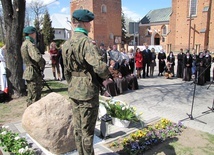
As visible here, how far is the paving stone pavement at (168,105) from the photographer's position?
486 cm

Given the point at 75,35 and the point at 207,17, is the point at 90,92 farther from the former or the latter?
the point at 207,17

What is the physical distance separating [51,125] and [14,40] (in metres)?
4.79

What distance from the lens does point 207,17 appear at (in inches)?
1129

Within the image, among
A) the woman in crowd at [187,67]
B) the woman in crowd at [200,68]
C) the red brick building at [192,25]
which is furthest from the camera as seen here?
the red brick building at [192,25]

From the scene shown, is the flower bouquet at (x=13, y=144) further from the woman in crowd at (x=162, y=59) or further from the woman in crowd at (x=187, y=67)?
the woman in crowd at (x=162, y=59)

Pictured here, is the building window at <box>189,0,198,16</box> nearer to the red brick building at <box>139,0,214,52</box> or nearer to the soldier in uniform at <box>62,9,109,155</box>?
the red brick building at <box>139,0,214,52</box>

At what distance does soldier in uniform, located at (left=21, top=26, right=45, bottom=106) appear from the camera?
456 centimetres

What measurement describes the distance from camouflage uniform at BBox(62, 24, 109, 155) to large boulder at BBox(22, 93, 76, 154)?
2.53ft

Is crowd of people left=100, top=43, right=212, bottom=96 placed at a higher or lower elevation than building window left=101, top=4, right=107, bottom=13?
lower

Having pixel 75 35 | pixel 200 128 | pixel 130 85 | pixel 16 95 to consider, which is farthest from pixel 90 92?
pixel 130 85

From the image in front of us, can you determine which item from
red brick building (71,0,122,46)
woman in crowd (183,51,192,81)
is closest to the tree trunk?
woman in crowd (183,51,192,81)

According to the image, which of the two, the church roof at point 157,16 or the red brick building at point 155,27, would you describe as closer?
the red brick building at point 155,27

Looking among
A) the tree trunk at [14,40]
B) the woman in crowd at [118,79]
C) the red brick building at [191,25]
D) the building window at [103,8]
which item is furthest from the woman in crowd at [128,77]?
the building window at [103,8]

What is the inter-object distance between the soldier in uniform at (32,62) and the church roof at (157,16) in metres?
44.4
